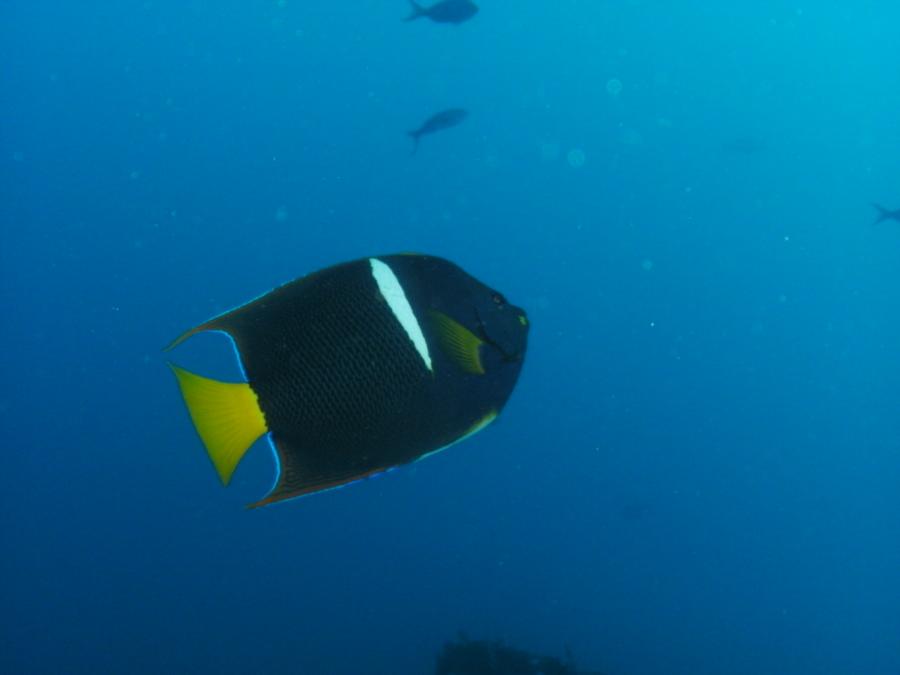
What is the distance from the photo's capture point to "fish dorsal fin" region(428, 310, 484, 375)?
1.03 m

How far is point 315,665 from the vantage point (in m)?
10.2

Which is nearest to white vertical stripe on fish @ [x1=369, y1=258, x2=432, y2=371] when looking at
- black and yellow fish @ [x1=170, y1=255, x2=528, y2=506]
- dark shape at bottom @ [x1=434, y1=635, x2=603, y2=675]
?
black and yellow fish @ [x1=170, y1=255, x2=528, y2=506]

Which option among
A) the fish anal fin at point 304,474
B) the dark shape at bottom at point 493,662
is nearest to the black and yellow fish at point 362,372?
the fish anal fin at point 304,474

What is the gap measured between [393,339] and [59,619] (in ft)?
42.4

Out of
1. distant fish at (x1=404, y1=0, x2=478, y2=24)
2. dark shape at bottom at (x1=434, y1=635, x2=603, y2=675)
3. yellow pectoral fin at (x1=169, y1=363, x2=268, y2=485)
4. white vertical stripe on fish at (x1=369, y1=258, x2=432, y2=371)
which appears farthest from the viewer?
distant fish at (x1=404, y1=0, x2=478, y2=24)

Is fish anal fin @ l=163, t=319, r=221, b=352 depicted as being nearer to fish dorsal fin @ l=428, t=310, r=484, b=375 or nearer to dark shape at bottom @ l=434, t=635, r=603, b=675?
fish dorsal fin @ l=428, t=310, r=484, b=375

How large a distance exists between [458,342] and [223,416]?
0.38m

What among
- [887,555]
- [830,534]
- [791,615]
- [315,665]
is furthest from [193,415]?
[887,555]

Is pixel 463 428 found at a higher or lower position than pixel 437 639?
higher

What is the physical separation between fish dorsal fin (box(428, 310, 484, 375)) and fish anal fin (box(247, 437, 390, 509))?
8.4 inches

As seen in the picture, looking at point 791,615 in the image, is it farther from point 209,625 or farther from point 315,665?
point 209,625

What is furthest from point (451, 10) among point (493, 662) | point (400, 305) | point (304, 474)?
point (304, 474)

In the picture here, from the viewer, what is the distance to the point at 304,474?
1.04 m

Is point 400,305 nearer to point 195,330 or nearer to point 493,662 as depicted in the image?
point 195,330
